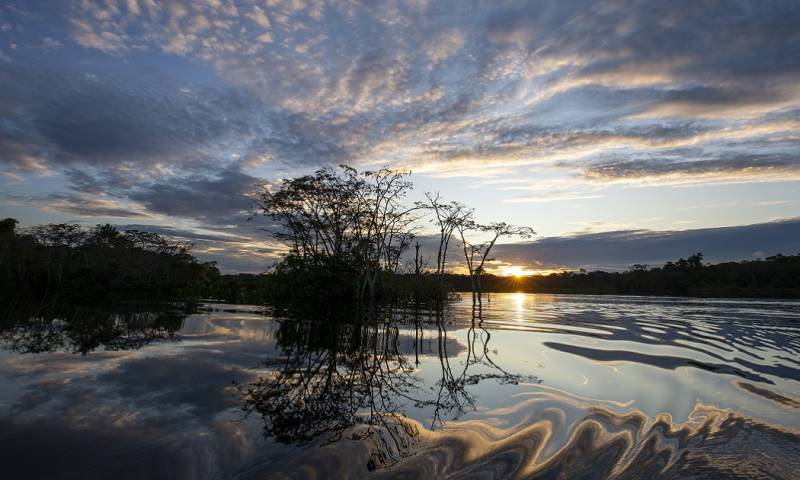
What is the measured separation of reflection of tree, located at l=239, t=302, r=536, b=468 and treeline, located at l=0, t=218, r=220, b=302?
107 feet

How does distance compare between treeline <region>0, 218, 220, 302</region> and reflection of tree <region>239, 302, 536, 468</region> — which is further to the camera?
treeline <region>0, 218, 220, 302</region>

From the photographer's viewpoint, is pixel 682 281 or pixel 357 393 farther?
pixel 682 281

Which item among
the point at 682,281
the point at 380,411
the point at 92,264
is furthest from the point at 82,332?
the point at 682,281

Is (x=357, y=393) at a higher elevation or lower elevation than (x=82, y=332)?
lower

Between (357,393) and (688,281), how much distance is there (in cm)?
9139

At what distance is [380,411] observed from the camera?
4043 mm

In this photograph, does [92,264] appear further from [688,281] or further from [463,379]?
[688,281]

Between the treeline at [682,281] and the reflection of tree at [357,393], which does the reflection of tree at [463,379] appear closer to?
the reflection of tree at [357,393]

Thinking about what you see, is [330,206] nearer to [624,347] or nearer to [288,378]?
[624,347]

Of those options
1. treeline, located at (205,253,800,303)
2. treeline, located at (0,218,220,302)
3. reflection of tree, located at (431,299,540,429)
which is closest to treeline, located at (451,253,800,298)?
treeline, located at (205,253,800,303)

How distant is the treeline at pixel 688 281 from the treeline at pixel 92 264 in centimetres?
6705

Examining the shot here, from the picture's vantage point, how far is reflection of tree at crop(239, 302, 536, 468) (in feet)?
11.0

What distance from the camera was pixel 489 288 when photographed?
100750 millimetres

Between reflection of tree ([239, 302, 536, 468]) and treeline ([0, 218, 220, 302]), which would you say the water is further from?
treeline ([0, 218, 220, 302])
